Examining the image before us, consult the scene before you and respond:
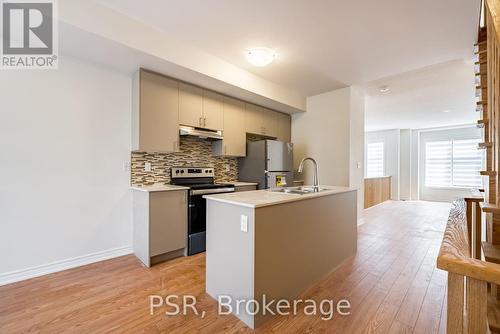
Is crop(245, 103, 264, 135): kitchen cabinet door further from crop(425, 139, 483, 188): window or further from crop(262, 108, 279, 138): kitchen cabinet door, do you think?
crop(425, 139, 483, 188): window

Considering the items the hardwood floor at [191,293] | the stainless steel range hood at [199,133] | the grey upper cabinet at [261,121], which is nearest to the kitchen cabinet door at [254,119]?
the grey upper cabinet at [261,121]

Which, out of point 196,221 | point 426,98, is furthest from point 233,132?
point 426,98

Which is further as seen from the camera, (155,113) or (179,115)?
(179,115)

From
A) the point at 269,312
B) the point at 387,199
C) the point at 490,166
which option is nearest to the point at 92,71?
the point at 269,312

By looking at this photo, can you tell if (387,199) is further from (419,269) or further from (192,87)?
(192,87)

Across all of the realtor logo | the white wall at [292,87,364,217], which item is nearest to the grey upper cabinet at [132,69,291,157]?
the realtor logo

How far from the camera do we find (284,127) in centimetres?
473

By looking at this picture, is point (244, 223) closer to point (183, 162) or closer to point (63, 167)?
point (183, 162)

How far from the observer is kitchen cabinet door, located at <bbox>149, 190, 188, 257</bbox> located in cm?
261

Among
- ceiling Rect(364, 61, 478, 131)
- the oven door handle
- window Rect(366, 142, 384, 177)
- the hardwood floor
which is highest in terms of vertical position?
ceiling Rect(364, 61, 478, 131)

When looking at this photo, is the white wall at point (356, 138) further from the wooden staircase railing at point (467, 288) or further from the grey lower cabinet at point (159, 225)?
the wooden staircase railing at point (467, 288)

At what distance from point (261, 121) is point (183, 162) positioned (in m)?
1.64

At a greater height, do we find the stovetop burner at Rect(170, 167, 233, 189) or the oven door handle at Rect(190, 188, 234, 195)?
the stovetop burner at Rect(170, 167, 233, 189)

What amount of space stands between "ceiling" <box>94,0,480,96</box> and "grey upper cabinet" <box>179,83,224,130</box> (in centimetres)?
59
